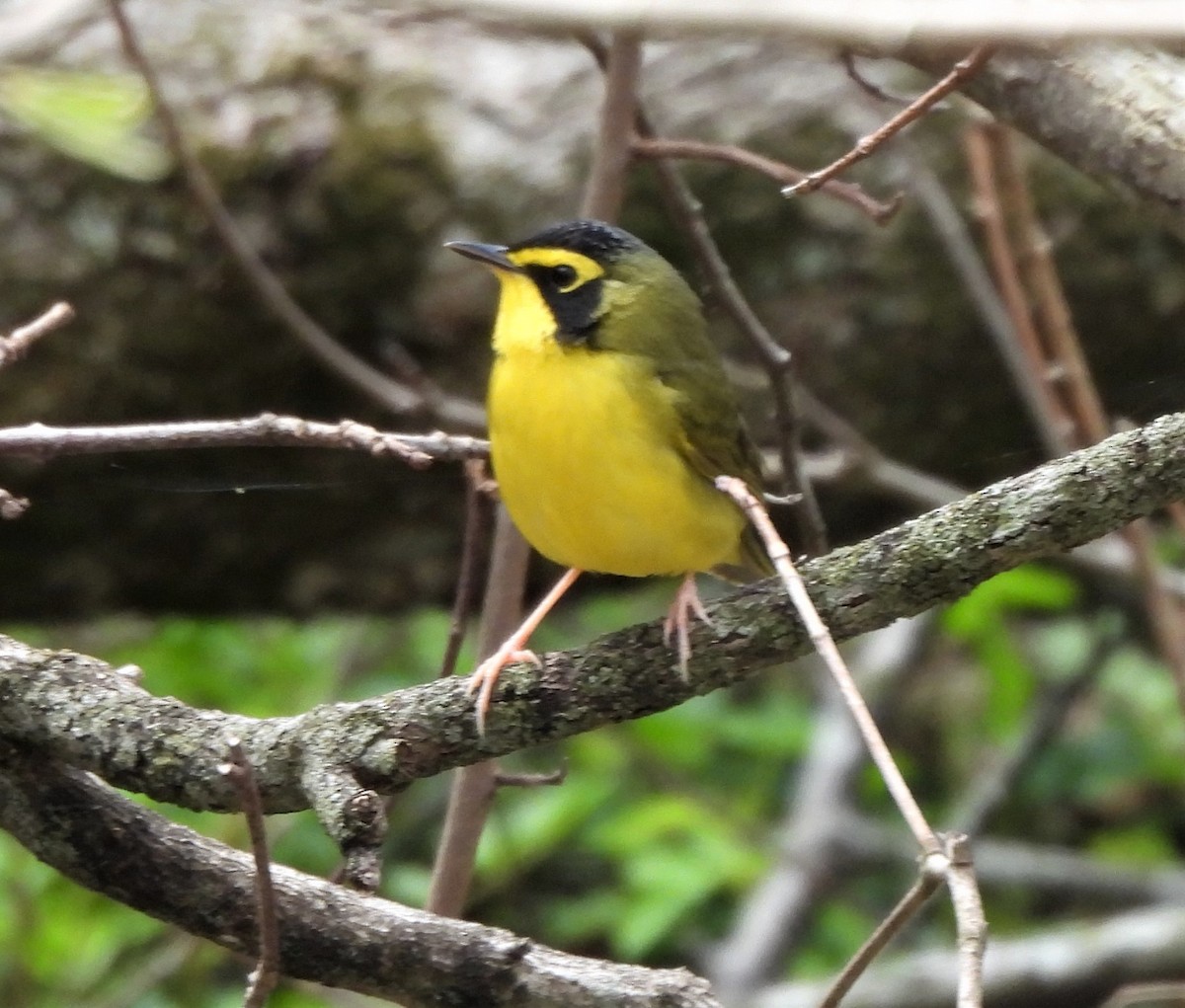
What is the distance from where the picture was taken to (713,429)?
242 cm

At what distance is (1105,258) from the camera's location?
3.56 m

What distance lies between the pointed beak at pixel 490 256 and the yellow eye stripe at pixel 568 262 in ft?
0.11

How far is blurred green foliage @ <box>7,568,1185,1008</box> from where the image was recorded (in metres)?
4.04

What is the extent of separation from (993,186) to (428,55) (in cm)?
135

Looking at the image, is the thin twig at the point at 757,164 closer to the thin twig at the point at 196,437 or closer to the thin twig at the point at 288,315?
the thin twig at the point at 196,437

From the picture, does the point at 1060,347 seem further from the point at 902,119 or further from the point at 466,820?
the point at 466,820

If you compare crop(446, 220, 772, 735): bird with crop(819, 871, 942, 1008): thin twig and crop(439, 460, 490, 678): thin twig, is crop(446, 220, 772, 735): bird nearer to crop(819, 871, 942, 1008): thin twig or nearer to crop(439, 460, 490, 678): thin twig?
crop(439, 460, 490, 678): thin twig

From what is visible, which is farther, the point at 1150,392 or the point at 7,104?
the point at 1150,392

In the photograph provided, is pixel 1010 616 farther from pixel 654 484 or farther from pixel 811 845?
pixel 654 484

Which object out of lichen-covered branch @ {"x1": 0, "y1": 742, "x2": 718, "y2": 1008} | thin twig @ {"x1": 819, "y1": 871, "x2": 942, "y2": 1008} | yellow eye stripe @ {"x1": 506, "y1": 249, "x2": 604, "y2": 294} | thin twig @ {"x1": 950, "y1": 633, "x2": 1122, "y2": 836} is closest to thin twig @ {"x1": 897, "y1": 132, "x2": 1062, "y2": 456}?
yellow eye stripe @ {"x1": 506, "y1": 249, "x2": 604, "y2": 294}

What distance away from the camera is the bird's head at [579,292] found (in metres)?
2.44

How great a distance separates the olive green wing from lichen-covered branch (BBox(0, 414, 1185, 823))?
0.56 metres

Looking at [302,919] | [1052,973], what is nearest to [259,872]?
[302,919]

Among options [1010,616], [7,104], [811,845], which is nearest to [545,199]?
[7,104]
